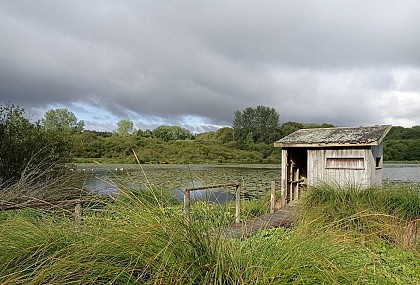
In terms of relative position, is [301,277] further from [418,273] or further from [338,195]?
[338,195]

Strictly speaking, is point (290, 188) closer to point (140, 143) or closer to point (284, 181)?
point (284, 181)

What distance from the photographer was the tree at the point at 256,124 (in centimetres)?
6039

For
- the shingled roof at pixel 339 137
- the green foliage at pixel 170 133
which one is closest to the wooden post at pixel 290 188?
the shingled roof at pixel 339 137

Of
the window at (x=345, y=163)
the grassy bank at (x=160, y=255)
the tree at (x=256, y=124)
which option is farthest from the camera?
the tree at (x=256, y=124)

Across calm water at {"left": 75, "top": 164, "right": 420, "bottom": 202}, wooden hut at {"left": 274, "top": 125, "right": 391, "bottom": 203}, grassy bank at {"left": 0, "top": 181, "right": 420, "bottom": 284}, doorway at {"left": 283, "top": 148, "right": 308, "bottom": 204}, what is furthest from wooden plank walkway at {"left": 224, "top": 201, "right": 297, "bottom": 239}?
wooden hut at {"left": 274, "top": 125, "right": 391, "bottom": 203}

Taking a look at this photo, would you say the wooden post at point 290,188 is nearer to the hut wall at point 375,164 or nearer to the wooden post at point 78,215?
the hut wall at point 375,164

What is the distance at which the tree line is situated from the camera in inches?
562

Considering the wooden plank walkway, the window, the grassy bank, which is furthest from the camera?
the window

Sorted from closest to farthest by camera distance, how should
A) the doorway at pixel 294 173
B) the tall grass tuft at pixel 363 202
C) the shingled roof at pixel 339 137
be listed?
the tall grass tuft at pixel 363 202, the shingled roof at pixel 339 137, the doorway at pixel 294 173

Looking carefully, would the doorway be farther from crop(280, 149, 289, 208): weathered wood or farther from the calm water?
the calm water

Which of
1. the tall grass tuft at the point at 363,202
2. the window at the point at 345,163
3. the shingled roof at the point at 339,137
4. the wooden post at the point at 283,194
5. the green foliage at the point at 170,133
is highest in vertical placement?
the green foliage at the point at 170,133

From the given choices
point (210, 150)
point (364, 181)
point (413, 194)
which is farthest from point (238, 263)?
point (210, 150)

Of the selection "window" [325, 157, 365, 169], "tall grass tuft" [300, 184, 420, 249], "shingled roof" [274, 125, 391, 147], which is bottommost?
"tall grass tuft" [300, 184, 420, 249]

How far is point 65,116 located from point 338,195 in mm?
42324
